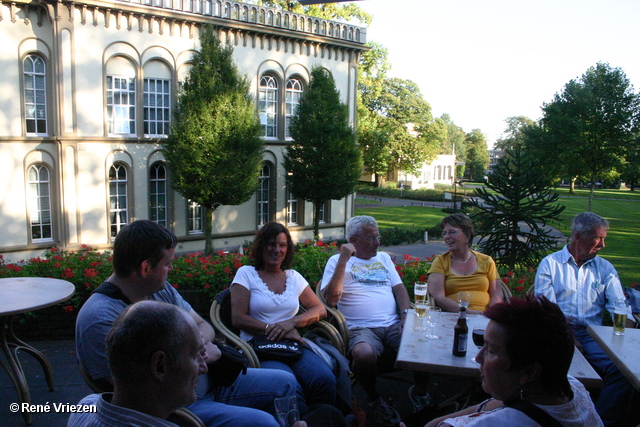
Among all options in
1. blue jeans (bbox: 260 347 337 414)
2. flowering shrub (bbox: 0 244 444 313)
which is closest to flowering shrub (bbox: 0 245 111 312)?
flowering shrub (bbox: 0 244 444 313)

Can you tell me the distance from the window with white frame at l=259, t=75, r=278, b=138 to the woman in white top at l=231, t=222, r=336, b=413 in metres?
17.3

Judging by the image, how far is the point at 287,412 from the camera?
97.3 inches

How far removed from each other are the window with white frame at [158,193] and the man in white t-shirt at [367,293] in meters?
15.5

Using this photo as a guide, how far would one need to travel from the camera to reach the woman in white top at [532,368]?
6.51 feet

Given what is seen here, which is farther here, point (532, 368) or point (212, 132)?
point (212, 132)

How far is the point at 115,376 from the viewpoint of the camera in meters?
1.72

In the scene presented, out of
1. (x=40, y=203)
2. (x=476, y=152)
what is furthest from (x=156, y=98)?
(x=476, y=152)

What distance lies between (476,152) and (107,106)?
97.0 meters

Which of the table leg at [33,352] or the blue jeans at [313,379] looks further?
the table leg at [33,352]

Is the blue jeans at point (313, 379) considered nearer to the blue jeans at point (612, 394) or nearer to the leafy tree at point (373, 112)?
the blue jeans at point (612, 394)

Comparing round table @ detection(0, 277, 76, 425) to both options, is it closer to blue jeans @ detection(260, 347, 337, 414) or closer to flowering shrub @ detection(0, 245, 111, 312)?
flowering shrub @ detection(0, 245, 111, 312)

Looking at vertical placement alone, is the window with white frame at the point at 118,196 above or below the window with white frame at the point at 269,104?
below

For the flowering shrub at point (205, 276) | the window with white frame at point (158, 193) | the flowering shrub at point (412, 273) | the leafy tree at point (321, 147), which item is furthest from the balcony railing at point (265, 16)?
the flowering shrub at point (412, 273)

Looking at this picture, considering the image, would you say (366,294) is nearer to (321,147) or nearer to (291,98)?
(321,147)
